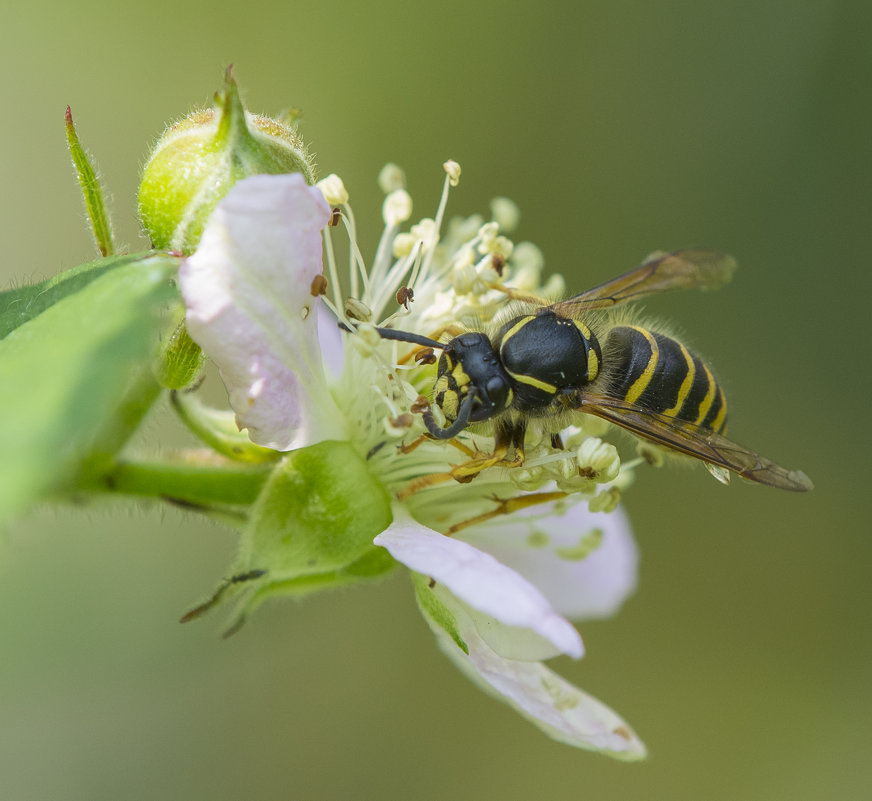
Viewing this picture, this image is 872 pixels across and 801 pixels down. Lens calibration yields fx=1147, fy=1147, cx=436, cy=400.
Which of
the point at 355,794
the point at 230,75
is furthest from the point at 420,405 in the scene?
the point at 355,794

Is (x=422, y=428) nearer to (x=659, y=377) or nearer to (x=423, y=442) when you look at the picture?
(x=423, y=442)

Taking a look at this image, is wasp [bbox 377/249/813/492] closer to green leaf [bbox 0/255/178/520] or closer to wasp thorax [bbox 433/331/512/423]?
wasp thorax [bbox 433/331/512/423]

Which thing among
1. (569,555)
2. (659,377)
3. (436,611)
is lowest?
(569,555)

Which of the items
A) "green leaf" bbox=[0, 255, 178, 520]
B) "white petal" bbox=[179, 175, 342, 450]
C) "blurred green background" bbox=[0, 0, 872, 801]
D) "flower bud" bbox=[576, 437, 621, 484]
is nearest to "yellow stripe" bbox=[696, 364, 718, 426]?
"flower bud" bbox=[576, 437, 621, 484]

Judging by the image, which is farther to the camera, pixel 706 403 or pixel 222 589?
pixel 706 403

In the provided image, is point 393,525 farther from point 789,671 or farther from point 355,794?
point 789,671

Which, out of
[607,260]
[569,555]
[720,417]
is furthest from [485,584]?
[607,260]
